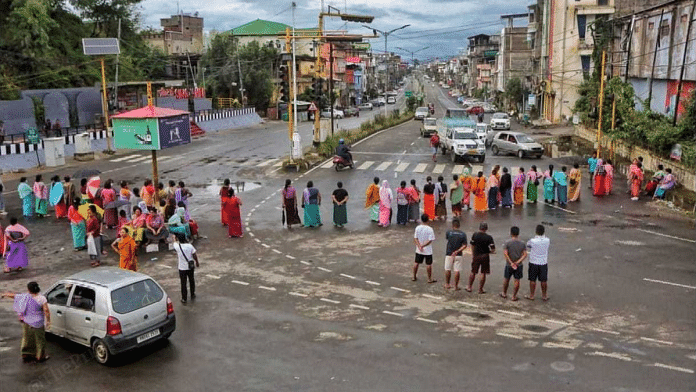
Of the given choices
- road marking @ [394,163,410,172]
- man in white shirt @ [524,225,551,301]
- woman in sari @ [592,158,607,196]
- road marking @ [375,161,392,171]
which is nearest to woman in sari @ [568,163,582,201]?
woman in sari @ [592,158,607,196]

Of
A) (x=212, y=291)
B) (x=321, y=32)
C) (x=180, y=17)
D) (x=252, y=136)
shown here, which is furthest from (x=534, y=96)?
(x=212, y=291)

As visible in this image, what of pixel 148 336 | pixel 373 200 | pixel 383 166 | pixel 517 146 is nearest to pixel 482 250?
pixel 148 336

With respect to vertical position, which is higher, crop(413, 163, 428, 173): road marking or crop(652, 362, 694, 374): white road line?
crop(652, 362, 694, 374): white road line

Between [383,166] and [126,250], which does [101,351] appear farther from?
[383,166]

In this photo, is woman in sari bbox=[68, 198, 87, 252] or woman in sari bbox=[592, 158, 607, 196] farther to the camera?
woman in sari bbox=[592, 158, 607, 196]

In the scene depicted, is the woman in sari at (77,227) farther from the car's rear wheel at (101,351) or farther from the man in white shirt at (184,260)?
the car's rear wheel at (101,351)

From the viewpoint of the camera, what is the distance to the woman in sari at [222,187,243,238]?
17812 millimetres

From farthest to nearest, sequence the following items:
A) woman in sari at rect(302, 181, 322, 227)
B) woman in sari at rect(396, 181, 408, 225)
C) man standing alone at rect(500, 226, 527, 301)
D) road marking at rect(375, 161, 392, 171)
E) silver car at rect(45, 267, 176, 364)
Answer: road marking at rect(375, 161, 392, 171) < woman in sari at rect(396, 181, 408, 225) < woman in sari at rect(302, 181, 322, 227) < man standing alone at rect(500, 226, 527, 301) < silver car at rect(45, 267, 176, 364)

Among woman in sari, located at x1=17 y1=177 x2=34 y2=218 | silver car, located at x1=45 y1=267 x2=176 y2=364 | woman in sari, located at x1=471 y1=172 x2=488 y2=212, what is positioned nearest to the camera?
silver car, located at x1=45 y1=267 x2=176 y2=364

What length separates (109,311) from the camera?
9.55 m

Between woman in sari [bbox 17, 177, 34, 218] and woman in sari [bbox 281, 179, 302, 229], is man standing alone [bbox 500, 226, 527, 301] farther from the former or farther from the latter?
woman in sari [bbox 17, 177, 34, 218]

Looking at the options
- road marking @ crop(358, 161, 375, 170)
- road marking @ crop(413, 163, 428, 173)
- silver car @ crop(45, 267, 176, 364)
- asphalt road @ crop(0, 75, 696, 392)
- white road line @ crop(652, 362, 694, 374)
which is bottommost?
road marking @ crop(413, 163, 428, 173)

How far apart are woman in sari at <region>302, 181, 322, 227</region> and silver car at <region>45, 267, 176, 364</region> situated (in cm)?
896

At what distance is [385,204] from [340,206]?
4.46 feet
